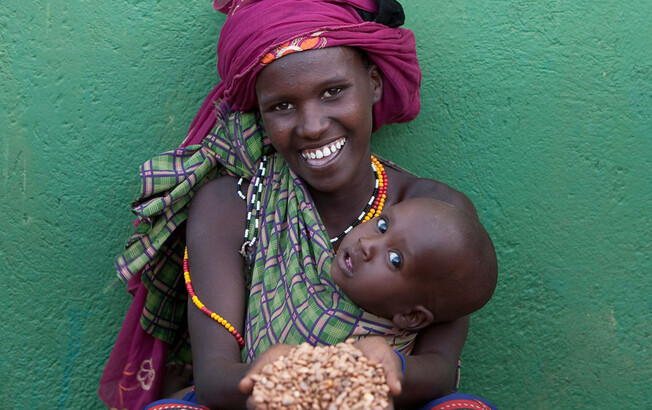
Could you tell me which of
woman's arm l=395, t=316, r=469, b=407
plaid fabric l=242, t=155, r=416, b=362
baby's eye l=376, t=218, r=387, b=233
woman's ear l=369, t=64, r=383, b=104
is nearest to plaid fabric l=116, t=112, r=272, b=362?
plaid fabric l=242, t=155, r=416, b=362

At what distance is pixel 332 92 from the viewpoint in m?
2.02

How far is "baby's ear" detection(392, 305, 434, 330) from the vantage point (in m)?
1.87

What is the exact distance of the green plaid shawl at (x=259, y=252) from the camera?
6.40ft

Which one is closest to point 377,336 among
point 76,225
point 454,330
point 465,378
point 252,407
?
point 454,330

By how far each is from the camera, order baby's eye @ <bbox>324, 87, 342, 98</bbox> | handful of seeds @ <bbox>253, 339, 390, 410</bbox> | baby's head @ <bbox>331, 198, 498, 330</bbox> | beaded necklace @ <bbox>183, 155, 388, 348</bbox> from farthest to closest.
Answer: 1. beaded necklace @ <bbox>183, 155, 388, 348</bbox>
2. baby's eye @ <bbox>324, 87, 342, 98</bbox>
3. baby's head @ <bbox>331, 198, 498, 330</bbox>
4. handful of seeds @ <bbox>253, 339, 390, 410</bbox>

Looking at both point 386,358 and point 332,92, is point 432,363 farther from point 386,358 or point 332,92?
point 332,92

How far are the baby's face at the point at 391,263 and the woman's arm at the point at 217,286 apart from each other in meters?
0.32

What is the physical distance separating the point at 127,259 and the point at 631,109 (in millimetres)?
1571

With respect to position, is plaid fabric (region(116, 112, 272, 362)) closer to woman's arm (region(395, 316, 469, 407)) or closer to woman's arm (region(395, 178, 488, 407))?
woman's arm (region(395, 178, 488, 407))

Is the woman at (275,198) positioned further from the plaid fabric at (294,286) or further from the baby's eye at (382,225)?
the baby's eye at (382,225)

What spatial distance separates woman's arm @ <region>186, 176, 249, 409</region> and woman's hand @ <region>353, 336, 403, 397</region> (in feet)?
1.10

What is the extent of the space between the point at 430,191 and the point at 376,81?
34 cm

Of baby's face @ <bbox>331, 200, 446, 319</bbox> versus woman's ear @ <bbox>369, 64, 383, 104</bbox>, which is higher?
woman's ear @ <bbox>369, 64, 383, 104</bbox>

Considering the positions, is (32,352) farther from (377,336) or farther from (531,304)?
(531,304)
